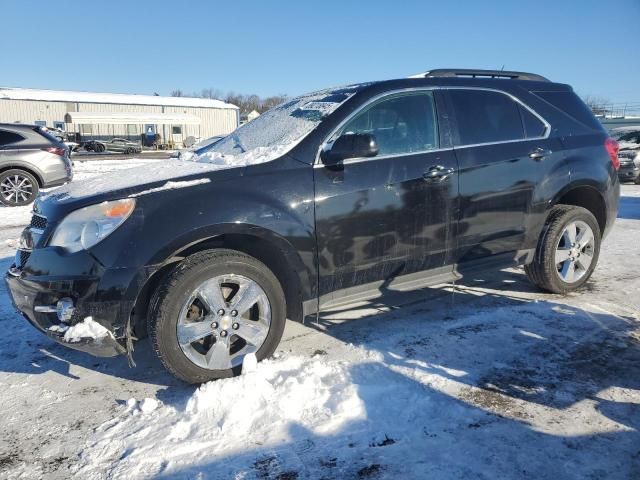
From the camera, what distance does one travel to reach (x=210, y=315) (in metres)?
2.95

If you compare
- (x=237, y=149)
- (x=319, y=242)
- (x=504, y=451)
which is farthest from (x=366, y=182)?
(x=504, y=451)

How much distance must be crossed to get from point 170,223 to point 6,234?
5962mm

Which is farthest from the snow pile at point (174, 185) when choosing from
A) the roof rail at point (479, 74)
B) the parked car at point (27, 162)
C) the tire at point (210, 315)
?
the parked car at point (27, 162)

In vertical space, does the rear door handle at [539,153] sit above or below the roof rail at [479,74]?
below

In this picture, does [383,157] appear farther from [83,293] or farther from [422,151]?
[83,293]

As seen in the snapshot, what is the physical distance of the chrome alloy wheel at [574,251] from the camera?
4469mm

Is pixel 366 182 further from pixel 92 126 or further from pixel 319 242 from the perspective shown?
pixel 92 126

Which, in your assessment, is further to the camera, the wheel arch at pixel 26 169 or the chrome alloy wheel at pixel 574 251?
the wheel arch at pixel 26 169

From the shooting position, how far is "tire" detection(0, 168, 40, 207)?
9.73 m

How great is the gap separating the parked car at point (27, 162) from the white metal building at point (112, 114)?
3673cm

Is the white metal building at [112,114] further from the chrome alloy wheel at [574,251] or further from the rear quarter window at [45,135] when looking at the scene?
the chrome alloy wheel at [574,251]

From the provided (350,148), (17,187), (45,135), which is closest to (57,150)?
(45,135)

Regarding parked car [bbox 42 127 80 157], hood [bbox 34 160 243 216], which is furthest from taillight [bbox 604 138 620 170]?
parked car [bbox 42 127 80 157]

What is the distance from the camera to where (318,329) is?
3.88 m
